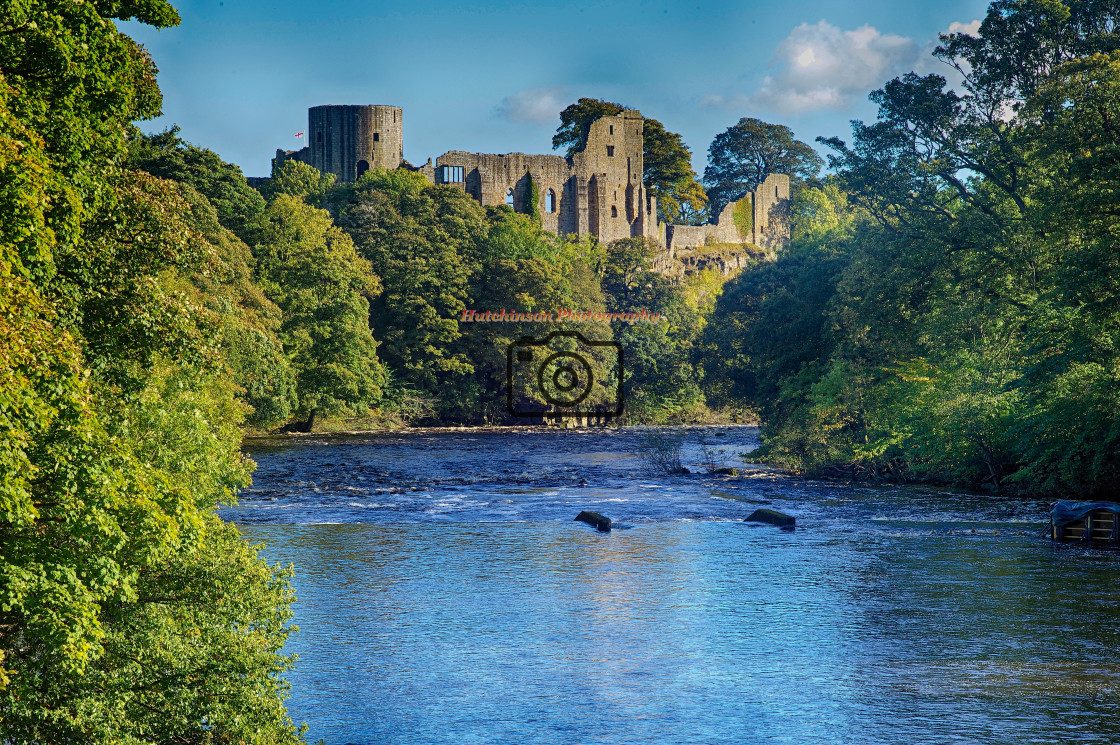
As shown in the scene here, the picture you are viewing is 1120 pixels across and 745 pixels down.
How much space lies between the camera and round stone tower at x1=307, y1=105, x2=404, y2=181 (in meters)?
78.8

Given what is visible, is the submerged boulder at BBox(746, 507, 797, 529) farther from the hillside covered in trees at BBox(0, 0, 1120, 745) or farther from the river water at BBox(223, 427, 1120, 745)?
the hillside covered in trees at BBox(0, 0, 1120, 745)

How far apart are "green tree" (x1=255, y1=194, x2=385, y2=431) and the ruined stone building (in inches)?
889

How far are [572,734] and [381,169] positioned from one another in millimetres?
65769

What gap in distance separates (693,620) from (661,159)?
86.0 metres

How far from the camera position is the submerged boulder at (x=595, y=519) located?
2581 centimetres

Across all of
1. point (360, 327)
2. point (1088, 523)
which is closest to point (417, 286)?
point (360, 327)

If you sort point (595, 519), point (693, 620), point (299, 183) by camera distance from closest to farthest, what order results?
point (693, 620) < point (595, 519) < point (299, 183)

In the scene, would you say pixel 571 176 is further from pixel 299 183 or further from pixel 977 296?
pixel 977 296

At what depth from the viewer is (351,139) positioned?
3108 inches

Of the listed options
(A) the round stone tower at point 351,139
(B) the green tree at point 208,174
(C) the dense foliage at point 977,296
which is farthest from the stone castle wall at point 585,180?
(C) the dense foliage at point 977,296

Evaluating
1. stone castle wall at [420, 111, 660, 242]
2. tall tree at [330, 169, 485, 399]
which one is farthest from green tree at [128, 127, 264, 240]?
stone castle wall at [420, 111, 660, 242]

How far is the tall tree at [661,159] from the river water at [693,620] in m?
67.2

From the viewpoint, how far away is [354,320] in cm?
5509

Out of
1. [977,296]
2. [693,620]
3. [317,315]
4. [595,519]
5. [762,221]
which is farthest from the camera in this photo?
[762,221]
